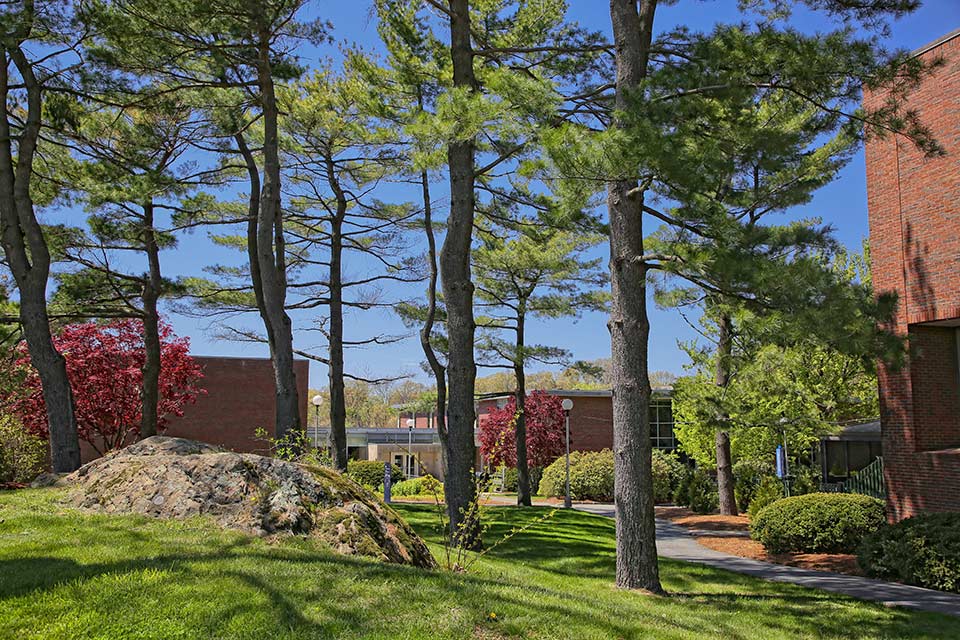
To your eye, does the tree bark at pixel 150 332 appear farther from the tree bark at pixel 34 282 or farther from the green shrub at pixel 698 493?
the green shrub at pixel 698 493

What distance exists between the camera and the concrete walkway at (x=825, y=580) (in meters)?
8.92

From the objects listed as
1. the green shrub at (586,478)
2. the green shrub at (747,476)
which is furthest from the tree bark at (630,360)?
the green shrub at (586,478)

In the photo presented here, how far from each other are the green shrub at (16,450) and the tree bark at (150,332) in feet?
7.90

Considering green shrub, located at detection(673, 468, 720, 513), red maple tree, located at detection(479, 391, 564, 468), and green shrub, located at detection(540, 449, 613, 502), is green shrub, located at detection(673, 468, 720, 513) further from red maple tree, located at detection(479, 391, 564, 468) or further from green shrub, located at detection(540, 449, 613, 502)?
red maple tree, located at detection(479, 391, 564, 468)

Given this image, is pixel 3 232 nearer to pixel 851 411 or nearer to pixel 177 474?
pixel 177 474

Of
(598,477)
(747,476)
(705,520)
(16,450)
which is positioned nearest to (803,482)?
(705,520)

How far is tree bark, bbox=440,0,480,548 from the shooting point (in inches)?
432

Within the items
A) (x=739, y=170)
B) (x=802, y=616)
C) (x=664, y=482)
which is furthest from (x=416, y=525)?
(x=664, y=482)

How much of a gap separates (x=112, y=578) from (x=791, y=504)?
12.2 meters

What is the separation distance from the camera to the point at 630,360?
8539mm

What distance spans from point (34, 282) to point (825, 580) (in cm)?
1191

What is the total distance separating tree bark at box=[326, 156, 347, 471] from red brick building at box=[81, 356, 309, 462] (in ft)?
28.9

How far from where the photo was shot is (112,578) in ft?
14.8

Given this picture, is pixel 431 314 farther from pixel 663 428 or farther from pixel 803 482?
pixel 663 428
